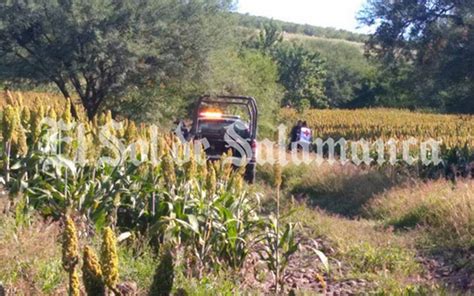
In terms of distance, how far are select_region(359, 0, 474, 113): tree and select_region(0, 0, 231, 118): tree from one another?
7250 millimetres

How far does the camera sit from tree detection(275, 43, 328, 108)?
55.9 m

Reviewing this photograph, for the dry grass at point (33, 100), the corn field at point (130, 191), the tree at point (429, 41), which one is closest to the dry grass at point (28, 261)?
the corn field at point (130, 191)

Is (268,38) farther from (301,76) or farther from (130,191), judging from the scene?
(130,191)

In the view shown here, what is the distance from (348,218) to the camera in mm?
9664

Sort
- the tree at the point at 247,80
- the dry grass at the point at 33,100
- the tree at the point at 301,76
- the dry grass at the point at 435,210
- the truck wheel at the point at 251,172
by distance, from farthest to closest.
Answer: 1. the tree at the point at 301,76
2. the tree at the point at 247,80
3. the truck wheel at the point at 251,172
4. the dry grass at the point at 435,210
5. the dry grass at the point at 33,100

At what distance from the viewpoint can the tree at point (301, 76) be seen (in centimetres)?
5594

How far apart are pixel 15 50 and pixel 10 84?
1306mm

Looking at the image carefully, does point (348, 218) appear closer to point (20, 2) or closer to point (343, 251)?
point (343, 251)

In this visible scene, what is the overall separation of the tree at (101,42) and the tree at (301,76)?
38.7 metres

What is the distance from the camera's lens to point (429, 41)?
1930 centimetres

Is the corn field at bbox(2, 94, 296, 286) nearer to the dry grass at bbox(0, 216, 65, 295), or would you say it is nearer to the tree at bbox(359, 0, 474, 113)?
the dry grass at bbox(0, 216, 65, 295)

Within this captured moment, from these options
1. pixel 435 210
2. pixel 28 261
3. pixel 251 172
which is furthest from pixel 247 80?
pixel 28 261

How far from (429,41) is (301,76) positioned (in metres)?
37.8

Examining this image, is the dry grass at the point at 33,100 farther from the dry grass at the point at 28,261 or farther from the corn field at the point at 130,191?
the dry grass at the point at 28,261
